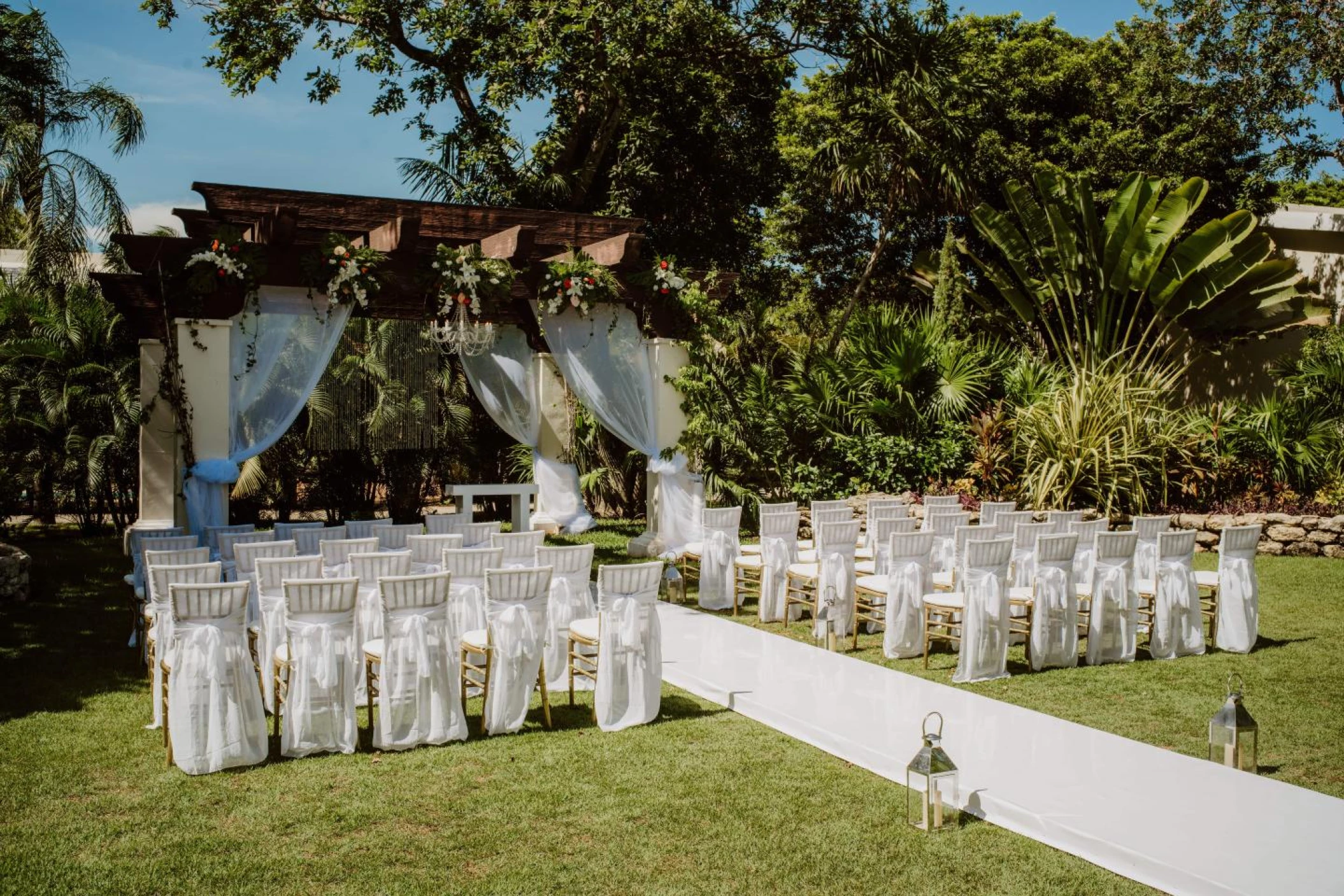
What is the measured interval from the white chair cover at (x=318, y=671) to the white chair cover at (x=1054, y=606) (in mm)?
4660

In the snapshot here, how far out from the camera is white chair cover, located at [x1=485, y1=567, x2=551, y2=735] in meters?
6.67

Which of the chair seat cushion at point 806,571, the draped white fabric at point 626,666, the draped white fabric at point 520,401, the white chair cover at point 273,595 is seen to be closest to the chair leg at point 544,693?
the draped white fabric at point 626,666

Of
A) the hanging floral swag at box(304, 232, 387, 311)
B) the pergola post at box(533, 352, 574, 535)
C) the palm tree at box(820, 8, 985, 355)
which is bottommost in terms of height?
the pergola post at box(533, 352, 574, 535)

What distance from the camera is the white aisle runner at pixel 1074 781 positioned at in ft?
14.9

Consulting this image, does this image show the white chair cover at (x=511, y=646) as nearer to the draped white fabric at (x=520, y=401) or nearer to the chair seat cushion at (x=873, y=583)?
the chair seat cushion at (x=873, y=583)

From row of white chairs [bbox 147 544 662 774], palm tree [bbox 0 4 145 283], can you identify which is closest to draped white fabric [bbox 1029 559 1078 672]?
row of white chairs [bbox 147 544 662 774]

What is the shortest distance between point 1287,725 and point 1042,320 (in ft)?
39.6

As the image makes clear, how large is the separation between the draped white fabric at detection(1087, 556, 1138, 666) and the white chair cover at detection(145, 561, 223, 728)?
596 centimetres

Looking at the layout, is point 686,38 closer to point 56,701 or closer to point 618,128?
point 618,128

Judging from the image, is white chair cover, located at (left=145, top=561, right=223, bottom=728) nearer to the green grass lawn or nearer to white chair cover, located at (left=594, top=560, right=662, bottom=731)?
the green grass lawn

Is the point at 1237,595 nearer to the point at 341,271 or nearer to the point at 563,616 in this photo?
the point at 563,616

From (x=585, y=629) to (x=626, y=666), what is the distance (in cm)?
57

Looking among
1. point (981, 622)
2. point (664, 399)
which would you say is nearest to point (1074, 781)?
point (981, 622)

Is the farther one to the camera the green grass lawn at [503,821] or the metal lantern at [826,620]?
the metal lantern at [826,620]
